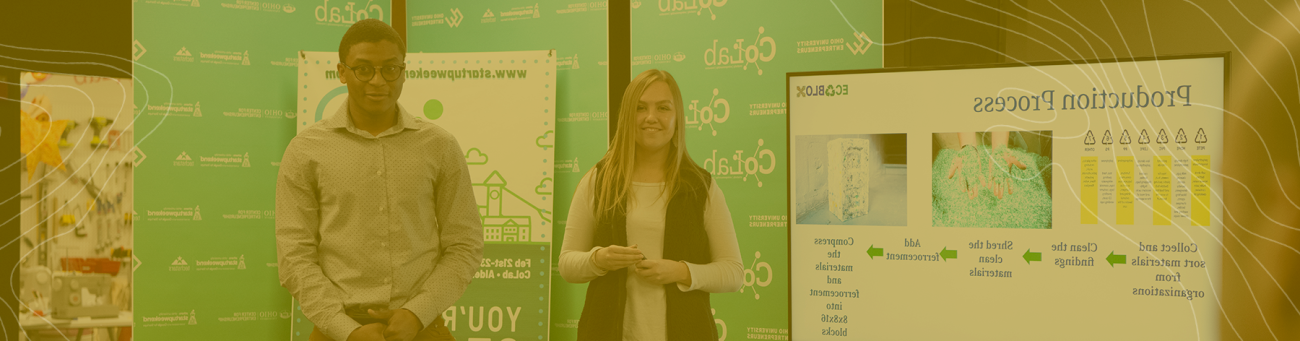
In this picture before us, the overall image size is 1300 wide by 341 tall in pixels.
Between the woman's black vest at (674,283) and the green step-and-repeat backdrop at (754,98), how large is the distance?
1228 millimetres

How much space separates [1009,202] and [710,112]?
147cm

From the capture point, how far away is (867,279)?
103 inches

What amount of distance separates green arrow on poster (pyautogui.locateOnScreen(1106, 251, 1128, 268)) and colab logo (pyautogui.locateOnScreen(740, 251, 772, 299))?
4.71 ft

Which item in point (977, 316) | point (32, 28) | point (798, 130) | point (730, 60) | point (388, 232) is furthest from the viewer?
point (730, 60)

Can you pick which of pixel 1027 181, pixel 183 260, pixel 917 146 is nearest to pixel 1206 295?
pixel 1027 181

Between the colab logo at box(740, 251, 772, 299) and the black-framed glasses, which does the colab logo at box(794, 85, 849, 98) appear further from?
the black-framed glasses

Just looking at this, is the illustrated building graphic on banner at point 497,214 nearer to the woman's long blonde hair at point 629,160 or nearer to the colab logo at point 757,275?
the colab logo at point 757,275

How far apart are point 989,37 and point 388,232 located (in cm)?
243

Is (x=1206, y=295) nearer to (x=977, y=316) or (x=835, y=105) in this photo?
(x=977, y=316)

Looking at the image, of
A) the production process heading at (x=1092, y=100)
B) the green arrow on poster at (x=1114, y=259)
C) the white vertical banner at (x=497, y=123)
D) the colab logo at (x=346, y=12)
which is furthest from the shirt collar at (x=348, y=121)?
the green arrow on poster at (x=1114, y=259)

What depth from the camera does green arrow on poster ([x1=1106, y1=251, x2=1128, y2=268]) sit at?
234cm

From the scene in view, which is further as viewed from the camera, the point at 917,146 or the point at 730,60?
the point at 730,60

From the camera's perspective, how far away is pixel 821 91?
265 cm

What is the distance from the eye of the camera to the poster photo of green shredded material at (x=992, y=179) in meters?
2.41
